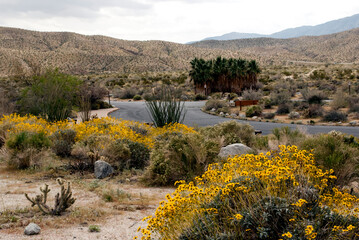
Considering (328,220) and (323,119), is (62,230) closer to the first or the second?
(328,220)

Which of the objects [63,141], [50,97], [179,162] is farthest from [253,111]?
[179,162]

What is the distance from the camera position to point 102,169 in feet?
33.1

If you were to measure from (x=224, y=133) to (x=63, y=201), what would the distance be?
312 inches

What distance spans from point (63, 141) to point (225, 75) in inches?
1599

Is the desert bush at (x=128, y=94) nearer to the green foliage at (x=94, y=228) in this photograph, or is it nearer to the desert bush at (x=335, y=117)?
the desert bush at (x=335, y=117)

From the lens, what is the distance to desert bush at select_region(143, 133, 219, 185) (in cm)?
937

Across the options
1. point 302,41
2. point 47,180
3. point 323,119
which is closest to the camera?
point 47,180

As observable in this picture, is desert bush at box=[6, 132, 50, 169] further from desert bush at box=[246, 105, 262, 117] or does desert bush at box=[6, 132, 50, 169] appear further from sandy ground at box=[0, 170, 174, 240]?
desert bush at box=[246, 105, 262, 117]

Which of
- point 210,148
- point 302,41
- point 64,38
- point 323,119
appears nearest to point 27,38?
point 64,38

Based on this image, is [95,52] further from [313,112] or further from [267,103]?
[313,112]

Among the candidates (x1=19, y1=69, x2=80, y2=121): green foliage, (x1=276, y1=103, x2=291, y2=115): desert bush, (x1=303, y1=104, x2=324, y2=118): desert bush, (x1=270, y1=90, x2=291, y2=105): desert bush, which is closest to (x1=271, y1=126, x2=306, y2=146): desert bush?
(x1=19, y1=69, x2=80, y2=121): green foliage

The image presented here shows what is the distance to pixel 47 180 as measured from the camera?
31.7 feet

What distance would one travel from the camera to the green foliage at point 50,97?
59.6 feet

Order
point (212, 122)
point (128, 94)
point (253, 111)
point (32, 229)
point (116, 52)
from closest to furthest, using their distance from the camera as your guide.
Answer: point (32, 229) → point (212, 122) → point (253, 111) → point (128, 94) → point (116, 52)
